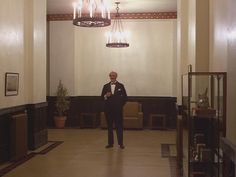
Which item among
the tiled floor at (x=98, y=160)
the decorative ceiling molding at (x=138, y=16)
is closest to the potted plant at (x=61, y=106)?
the tiled floor at (x=98, y=160)

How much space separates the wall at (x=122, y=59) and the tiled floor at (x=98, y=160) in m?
2.84

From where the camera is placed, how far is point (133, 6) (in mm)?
11773

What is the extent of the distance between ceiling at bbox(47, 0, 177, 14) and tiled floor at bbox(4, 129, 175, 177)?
156 inches

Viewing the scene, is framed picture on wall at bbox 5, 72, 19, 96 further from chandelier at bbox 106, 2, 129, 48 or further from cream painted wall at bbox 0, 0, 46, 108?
chandelier at bbox 106, 2, 129, 48

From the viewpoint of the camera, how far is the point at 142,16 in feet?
42.5

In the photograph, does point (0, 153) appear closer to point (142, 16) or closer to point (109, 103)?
point (109, 103)

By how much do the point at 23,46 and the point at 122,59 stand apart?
18.4ft

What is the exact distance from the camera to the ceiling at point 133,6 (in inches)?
439

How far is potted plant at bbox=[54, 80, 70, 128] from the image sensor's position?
499 inches

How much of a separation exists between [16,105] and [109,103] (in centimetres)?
206

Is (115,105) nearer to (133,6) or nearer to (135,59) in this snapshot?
(133,6)

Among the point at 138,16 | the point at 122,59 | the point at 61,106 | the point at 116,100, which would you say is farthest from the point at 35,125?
the point at 138,16

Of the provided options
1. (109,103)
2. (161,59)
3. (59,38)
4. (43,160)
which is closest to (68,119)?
(59,38)

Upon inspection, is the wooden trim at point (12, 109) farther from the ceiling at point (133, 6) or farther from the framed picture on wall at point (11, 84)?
the ceiling at point (133, 6)
